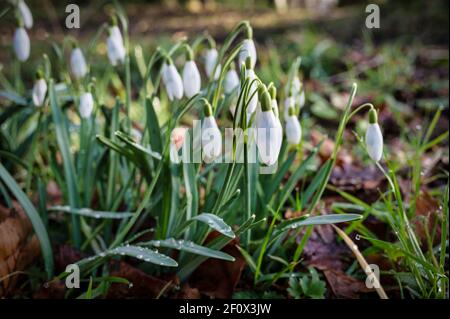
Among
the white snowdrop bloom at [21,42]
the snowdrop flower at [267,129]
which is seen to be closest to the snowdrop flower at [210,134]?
the snowdrop flower at [267,129]

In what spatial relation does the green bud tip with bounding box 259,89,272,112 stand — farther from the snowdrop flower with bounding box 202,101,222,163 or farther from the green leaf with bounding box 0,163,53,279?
the green leaf with bounding box 0,163,53,279

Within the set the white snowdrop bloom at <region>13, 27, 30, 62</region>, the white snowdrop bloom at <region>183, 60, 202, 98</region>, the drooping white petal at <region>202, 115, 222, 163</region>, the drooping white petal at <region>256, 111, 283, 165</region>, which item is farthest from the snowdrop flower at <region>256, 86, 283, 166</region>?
the white snowdrop bloom at <region>13, 27, 30, 62</region>

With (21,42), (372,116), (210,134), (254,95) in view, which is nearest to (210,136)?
(210,134)

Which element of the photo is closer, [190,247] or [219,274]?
[190,247]

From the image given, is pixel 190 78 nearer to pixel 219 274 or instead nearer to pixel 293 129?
pixel 293 129

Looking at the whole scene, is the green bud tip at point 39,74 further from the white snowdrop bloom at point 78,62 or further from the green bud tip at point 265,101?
the green bud tip at point 265,101
